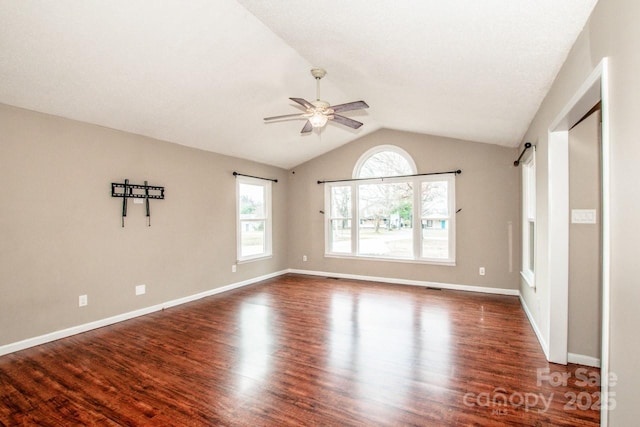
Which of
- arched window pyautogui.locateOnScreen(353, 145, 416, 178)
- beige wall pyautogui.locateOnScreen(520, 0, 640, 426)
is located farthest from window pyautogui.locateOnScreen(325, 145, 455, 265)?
beige wall pyautogui.locateOnScreen(520, 0, 640, 426)

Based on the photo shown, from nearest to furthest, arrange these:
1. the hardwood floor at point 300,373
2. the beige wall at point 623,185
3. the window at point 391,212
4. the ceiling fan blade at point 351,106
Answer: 1. the beige wall at point 623,185
2. the hardwood floor at point 300,373
3. the ceiling fan blade at point 351,106
4. the window at point 391,212

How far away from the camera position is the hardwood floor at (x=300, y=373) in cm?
203

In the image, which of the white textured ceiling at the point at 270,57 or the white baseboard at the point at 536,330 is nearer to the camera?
the white textured ceiling at the point at 270,57

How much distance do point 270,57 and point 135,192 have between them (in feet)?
8.36

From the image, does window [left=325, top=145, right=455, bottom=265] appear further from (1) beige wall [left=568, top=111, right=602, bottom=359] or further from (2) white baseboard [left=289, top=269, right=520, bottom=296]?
(1) beige wall [left=568, top=111, right=602, bottom=359]

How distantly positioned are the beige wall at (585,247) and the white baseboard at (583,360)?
20 millimetres

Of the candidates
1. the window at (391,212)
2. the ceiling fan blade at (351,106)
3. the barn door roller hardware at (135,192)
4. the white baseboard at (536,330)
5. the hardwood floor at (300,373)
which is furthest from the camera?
the window at (391,212)

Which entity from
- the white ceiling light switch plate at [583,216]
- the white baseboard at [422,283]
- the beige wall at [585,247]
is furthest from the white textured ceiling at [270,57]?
the white baseboard at [422,283]

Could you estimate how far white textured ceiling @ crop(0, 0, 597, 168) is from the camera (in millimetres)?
2039

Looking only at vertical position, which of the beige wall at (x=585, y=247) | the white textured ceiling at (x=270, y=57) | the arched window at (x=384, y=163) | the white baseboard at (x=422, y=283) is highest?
the white textured ceiling at (x=270, y=57)

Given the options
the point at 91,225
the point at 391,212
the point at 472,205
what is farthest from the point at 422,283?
the point at 91,225

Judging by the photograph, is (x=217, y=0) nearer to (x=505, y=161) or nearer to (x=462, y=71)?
(x=462, y=71)

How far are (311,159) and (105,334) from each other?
475cm

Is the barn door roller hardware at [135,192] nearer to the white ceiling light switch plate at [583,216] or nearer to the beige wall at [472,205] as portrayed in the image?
the beige wall at [472,205]
